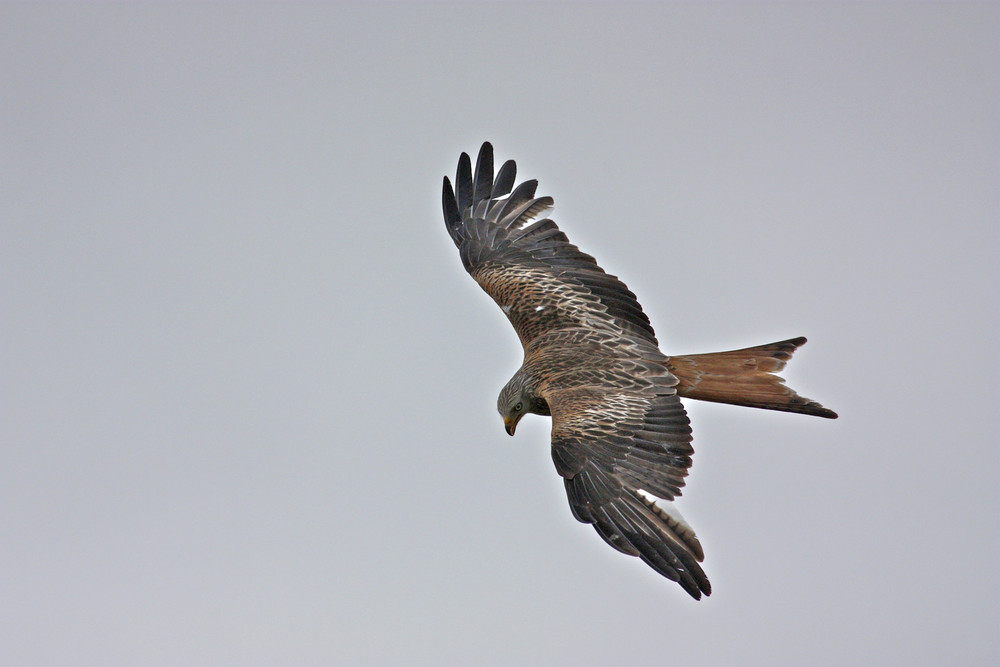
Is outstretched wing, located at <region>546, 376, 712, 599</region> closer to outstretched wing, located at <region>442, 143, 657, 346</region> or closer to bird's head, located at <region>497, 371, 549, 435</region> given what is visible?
bird's head, located at <region>497, 371, 549, 435</region>

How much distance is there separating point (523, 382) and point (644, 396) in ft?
3.63

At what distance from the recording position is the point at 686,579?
27.5ft

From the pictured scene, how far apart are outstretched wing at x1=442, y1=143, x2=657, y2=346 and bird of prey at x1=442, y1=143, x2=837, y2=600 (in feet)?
0.04

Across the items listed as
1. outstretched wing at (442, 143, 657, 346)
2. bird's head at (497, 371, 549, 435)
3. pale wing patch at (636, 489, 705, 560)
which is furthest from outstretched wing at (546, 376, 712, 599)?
outstretched wing at (442, 143, 657, 346)

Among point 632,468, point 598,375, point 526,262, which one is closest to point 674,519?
point 632,468

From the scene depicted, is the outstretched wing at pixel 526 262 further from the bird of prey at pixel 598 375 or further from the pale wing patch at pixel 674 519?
the pale wing patch at pixel 674 519

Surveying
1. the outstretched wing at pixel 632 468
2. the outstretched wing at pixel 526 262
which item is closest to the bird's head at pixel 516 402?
the outstretched wing at pixel 632 468

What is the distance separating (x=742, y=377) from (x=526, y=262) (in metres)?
2.77

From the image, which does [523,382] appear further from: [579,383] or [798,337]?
[798,337]

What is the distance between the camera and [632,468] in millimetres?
9125

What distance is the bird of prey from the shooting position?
8.88m

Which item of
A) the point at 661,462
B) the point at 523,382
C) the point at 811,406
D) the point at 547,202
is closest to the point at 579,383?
the point at 523,382

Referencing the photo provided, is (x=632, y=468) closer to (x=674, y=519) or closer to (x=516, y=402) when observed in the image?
(x=674, y=519)

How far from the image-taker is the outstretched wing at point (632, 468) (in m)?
8.59
